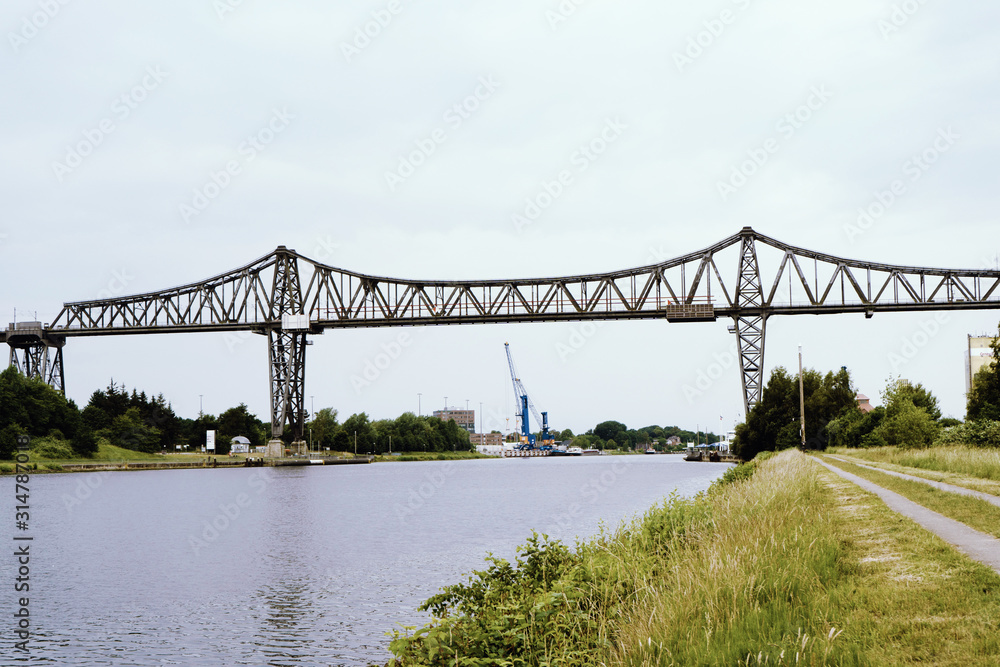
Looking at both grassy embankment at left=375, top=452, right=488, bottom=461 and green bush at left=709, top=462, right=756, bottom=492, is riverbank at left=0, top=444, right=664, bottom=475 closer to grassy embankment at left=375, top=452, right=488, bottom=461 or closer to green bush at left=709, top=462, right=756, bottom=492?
grassy embankment at left=375, top=452, right=488, bottom=461

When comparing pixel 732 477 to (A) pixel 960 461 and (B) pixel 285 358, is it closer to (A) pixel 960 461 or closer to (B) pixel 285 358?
(A) pixel 960 461

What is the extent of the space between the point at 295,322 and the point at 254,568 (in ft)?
285

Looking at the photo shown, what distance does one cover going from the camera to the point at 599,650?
8672 mm

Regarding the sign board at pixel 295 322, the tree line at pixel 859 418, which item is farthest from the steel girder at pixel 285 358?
the tree line at pixel 859 418

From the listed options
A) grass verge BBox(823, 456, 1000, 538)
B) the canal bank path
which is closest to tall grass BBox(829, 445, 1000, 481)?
grass verge BBox(823, 456, 1000, 538)

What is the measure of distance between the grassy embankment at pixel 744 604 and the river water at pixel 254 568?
14.1 feet

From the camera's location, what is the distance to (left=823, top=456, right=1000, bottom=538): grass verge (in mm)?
13645

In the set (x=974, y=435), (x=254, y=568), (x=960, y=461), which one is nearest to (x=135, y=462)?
(x=254, y=568)

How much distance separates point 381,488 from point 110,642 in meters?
51.3

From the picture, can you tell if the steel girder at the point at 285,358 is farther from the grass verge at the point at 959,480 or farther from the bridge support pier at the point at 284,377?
the grass verge at the point at 959,480

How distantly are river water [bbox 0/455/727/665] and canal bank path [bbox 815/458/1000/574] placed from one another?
461cm

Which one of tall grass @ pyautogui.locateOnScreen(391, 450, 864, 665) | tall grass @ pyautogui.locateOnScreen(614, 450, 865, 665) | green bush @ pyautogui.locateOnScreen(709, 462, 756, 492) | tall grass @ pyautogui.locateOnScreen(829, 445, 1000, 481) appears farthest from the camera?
green bush @ pyautogui.locateOnScreen(709, 462, 756, 492)

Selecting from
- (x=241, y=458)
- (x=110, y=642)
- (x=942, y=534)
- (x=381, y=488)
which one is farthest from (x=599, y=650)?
(x=241, y=458)

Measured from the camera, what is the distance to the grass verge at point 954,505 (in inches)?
537
